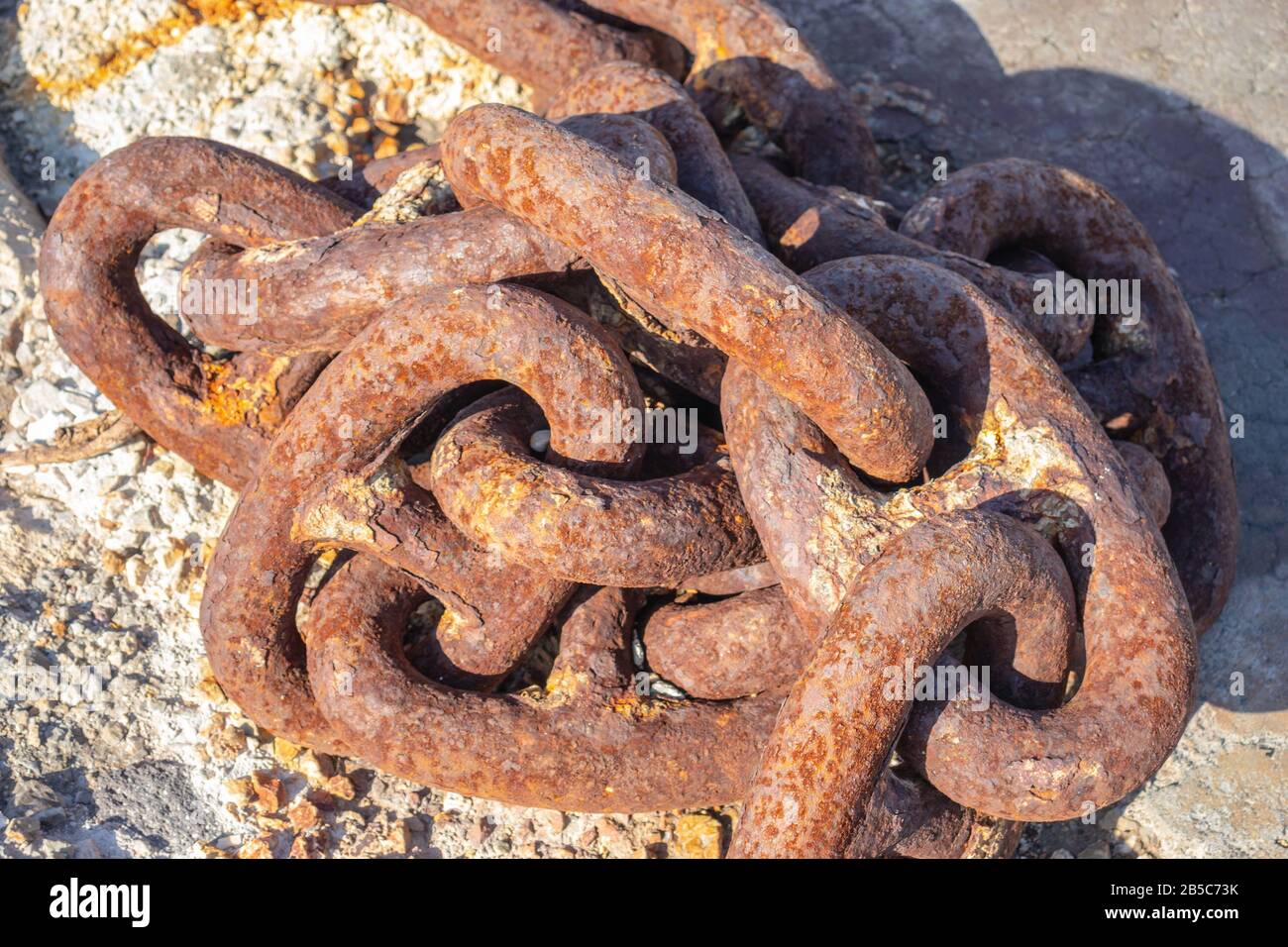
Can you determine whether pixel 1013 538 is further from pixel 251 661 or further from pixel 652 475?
pixel 251 661

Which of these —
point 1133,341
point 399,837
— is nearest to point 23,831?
point 399,837

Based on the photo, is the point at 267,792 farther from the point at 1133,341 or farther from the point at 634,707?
the point at 1133,341

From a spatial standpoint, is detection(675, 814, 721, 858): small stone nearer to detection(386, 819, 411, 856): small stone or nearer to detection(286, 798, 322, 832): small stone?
detection(386, 819, 411, 856): small stone

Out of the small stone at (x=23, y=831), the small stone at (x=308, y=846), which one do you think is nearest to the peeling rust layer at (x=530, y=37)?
the small stone at (x=308, y=846)

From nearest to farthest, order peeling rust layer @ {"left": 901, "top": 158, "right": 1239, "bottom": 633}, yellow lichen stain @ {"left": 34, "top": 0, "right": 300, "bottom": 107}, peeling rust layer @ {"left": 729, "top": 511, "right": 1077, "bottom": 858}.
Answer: peeling rust layer @ {"left": 729, "top": 511, "right": 1077, "bottom": 858} → peeling rust layer @ {"left": 901, "top": 158, "right": 1239, "bottom": 633} → yellow lichen stain @ {"left": 34, "top": 0, "right": 300, "bottom": 107}

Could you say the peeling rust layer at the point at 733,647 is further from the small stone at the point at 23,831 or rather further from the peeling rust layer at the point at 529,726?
the small stone at the point at 23,831

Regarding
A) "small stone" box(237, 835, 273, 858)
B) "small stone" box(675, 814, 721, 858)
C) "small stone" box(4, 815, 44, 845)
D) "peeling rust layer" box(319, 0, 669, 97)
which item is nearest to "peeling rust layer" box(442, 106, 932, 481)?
"small stone" box(675, 814, 721, 858)
